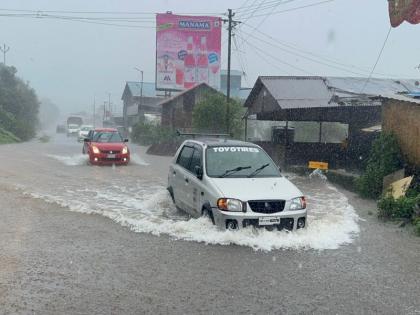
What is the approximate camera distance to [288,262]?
23.2ft

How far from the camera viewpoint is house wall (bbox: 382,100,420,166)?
1305 cm

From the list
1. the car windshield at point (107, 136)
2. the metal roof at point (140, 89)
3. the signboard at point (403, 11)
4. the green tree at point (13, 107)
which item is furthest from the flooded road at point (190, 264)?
the metal roof at point (140, 89)

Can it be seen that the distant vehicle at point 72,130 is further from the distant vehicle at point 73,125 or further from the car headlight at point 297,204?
the car headlight at point 297,204

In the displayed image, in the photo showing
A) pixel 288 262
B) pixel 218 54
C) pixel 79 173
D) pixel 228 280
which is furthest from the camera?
pixel 218 54

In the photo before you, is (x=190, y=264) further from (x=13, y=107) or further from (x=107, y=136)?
(x=13, y=107)

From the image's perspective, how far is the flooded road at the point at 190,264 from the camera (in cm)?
545

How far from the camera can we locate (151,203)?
12.0 meters

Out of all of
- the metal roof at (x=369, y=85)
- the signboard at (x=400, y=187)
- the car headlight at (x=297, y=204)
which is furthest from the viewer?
the metal roof at (x=369, y=85)

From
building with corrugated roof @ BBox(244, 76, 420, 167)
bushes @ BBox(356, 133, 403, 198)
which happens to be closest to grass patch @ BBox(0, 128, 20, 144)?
building with corrugated roof @ BBox(244, 76, 420, 167)

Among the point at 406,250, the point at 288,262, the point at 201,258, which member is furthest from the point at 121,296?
the point at 406,250

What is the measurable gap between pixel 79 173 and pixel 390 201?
459 inches

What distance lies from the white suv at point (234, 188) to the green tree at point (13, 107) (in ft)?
155

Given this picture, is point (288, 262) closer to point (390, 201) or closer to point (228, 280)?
point (228, 280)

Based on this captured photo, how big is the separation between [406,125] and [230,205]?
7.58 meters
